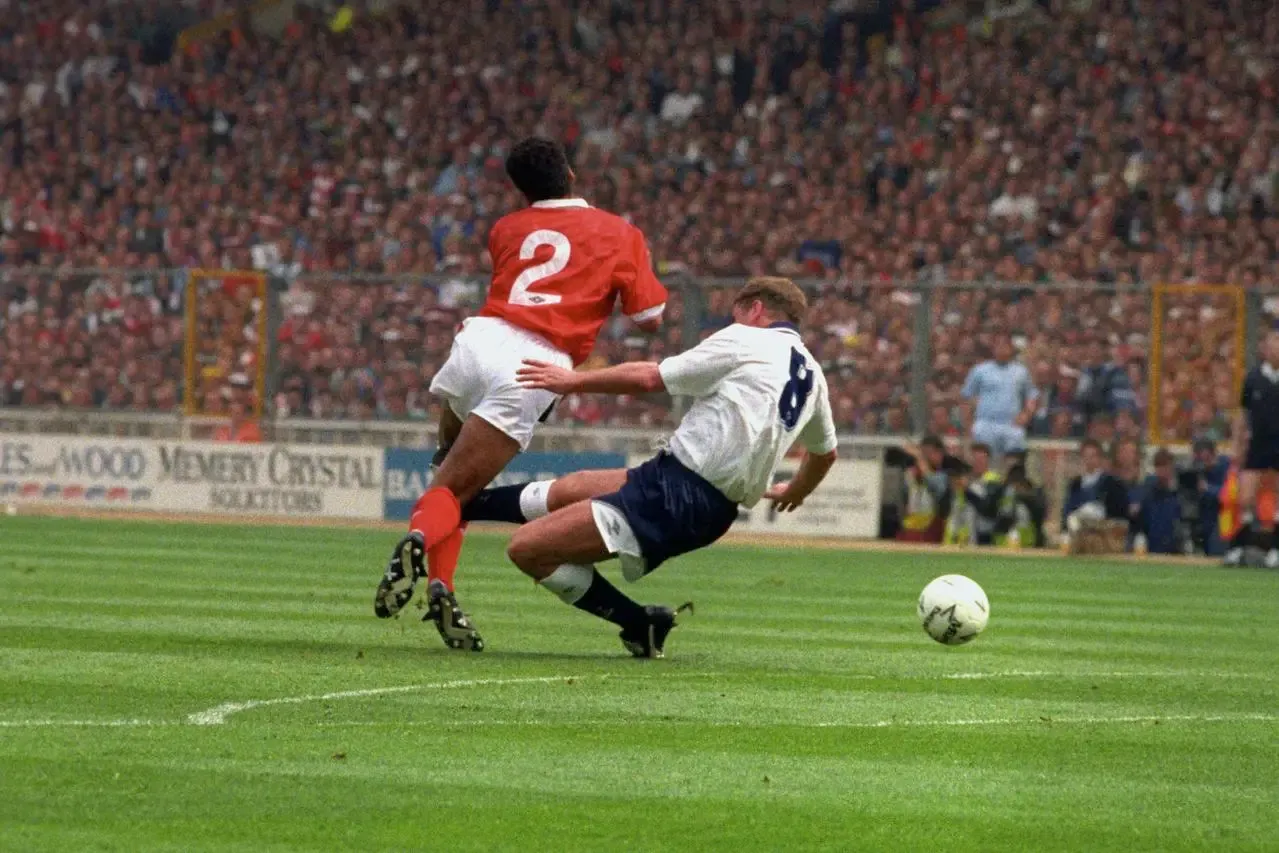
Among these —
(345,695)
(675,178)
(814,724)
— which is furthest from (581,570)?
(675,178)

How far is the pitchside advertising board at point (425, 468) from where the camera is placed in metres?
24.4

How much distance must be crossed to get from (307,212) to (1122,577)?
54.0ft

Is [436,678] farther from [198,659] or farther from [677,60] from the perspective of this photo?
[677,60]

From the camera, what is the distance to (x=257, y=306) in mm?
26125

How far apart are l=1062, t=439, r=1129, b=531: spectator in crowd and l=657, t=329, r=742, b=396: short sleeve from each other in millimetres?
13746

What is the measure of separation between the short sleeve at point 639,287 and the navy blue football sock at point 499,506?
0.97 metres

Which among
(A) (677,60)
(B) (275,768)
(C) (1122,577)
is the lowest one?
(C) (1122,577)

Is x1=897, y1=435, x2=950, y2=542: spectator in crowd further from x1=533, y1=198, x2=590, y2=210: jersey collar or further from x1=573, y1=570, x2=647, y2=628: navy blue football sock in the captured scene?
x1=573, y1=570, x2=647, y2=628: navy blue football sock

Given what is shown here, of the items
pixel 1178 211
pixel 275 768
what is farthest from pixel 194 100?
pixel 275 768

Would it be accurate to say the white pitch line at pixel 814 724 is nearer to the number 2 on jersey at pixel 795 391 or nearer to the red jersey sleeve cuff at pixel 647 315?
the number 2 on jersey at pixel 795 391

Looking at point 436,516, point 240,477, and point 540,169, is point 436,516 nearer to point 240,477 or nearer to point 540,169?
point 540,169

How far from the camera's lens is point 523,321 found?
999 centimetres

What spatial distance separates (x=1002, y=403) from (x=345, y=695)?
52.9ft

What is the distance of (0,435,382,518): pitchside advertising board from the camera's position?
2564 cm
